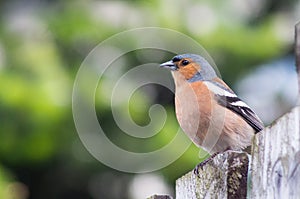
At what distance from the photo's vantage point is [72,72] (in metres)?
6.06

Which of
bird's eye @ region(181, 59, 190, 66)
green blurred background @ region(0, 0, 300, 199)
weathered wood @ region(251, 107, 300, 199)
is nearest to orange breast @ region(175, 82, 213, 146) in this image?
bird's eye @ region(181, 59, 190, 66)

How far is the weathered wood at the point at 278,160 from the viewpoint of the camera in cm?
162

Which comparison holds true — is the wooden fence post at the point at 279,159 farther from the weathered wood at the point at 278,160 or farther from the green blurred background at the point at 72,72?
the green blurred background at the point at 72,72

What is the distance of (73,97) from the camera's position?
18.4 feet

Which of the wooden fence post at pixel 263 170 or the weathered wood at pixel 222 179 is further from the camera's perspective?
the weathered wood at pixel 222 179

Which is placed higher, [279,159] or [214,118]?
[214,118]

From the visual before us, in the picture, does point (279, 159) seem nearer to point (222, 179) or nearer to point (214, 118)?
point (222, 179)

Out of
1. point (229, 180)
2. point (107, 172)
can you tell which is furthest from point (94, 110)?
point (229, 180)

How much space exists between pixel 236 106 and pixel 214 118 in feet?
0.80

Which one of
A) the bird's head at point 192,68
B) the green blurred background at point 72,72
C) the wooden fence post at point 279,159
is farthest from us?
the green blurred background at point 72,72

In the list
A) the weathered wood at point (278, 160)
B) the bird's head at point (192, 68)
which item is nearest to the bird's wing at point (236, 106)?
the bird's head at point (192, 68)

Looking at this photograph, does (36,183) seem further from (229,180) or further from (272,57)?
(229,180)

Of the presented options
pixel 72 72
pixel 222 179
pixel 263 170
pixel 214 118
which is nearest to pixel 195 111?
pixel 214 118

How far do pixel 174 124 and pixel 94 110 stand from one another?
2.04 feet
